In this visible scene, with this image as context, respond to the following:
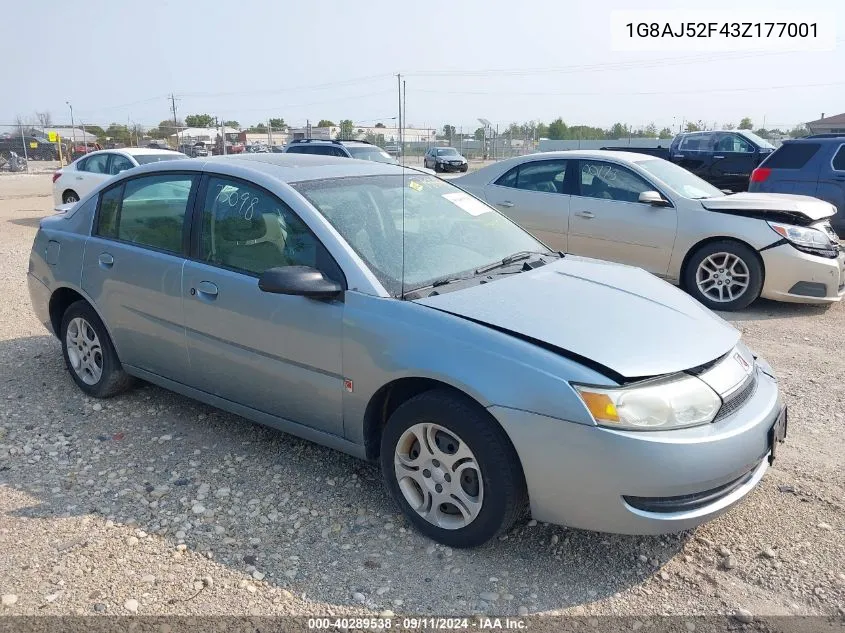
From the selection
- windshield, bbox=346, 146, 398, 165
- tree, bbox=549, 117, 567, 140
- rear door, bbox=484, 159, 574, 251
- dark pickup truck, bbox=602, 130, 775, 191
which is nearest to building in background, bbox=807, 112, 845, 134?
tree, bbox=549, 117, 567, 140

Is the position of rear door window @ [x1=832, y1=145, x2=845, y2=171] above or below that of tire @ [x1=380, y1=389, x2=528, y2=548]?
above

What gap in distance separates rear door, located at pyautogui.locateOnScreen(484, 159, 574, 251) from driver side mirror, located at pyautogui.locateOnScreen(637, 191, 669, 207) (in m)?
0.91

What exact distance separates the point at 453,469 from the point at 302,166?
6.37 feet

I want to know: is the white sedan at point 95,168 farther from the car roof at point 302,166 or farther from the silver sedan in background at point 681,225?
the car roof at point 302,166

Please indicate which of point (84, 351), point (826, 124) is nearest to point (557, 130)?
point (826, 124)

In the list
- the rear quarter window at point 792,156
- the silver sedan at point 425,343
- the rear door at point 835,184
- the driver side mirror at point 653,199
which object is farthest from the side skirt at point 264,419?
the rear quarter window at point 792,156

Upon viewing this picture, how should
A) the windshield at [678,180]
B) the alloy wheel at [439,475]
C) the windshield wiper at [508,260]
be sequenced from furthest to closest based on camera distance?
1. the windshield at [678,180]
2. the windshield wiper at [508,260]
3. the alloy wheel at [439,475]

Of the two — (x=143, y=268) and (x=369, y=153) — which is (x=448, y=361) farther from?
(x=369, y=153)

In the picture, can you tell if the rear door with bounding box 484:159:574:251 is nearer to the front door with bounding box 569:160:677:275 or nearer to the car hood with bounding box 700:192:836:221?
the front door with bounding box 569:160:677:275

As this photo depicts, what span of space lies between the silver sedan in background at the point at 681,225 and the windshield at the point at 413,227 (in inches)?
127

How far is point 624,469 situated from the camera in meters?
2.60

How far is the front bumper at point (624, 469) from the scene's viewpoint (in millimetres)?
2600

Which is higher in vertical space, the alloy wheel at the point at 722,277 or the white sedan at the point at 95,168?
the white sedan at the point at 95,168

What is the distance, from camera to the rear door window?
379 inches
